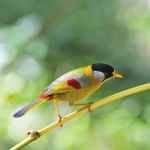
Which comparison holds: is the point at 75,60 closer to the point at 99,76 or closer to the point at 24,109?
the point at 99,76

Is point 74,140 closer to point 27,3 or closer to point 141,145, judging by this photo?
point 141,145

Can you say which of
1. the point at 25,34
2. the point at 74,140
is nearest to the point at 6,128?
the point at 74,140

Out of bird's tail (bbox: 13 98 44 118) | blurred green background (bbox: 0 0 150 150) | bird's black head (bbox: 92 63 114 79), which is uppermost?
bird's tail (bbox: 13 98 44 118)

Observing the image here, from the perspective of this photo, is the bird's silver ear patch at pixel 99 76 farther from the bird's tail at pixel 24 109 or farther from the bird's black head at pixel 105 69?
the bird's tail at pixel 24 109

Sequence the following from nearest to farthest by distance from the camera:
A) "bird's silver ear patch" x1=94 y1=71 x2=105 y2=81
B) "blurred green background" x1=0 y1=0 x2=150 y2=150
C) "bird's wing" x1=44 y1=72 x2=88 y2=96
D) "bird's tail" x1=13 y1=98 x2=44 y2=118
A: 1. "bird's tail" x1=13 y1=98 x2=44 y2=118
2. "bird's wing" x1=44 y1=72 x2=88 y2=96
3. "bird's silver ear patch" x1=94 y1=71 x2=105 y2=81
4. "blurred green background" x1=0 y1=0 x2=150 y2=150

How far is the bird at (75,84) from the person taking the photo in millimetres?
1014

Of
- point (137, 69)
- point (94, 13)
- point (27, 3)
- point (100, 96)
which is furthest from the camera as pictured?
point (27, 3)

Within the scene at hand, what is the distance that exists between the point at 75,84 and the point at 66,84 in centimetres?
3

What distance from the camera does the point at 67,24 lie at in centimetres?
283

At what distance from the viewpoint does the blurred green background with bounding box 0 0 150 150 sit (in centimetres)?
226

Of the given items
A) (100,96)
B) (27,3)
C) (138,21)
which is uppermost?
(27,3)

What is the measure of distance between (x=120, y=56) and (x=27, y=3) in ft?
2.56

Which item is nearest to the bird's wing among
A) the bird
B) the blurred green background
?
the bird

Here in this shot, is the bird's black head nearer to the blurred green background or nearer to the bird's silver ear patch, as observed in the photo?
the bird's silver ear patch
